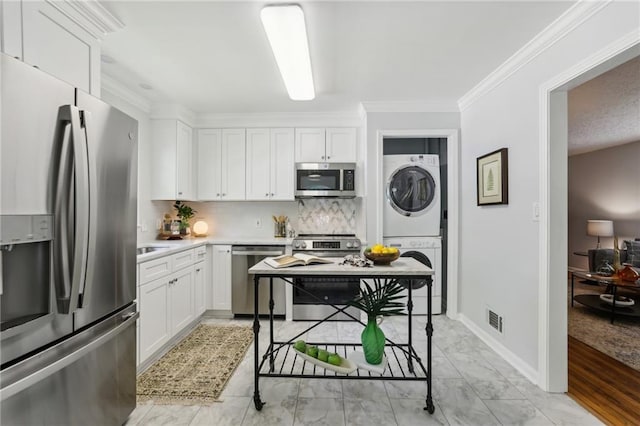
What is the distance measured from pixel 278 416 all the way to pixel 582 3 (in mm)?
3067

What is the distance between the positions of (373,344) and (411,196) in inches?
83.9

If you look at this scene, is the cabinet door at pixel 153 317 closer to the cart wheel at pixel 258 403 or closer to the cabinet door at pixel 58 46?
the cart wheel at pixel 258 403

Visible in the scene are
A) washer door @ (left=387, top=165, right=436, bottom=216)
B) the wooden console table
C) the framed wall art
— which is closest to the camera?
the framed wall art

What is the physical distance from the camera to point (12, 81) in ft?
3.33

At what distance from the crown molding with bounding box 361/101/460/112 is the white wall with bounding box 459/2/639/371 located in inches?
12.0

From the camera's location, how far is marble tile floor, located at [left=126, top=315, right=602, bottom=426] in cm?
175

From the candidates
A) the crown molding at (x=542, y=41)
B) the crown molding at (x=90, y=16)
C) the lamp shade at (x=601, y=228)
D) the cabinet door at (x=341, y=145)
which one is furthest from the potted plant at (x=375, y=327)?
the lamp shade at (x=601, y=228)

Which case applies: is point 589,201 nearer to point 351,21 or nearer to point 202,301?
point 351,21

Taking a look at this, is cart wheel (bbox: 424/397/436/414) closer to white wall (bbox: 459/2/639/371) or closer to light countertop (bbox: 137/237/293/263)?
white wall (bbox: 459/2/639/371)

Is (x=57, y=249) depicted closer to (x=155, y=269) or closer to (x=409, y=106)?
(x=155, y=269)

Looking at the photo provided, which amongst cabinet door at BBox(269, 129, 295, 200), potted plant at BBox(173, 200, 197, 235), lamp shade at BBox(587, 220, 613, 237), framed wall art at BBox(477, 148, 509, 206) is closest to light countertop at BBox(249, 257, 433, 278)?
framed wall art at BBox(477, 148, 509, 206)

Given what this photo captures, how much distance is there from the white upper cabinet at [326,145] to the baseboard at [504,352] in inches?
91.6

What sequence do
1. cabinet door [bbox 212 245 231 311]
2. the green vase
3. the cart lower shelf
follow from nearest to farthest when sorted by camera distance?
the green vase
the cart lower shelf
cabinet door [bbox 212 245 231 311]

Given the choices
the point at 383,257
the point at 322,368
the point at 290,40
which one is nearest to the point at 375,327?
the point at 383,257
